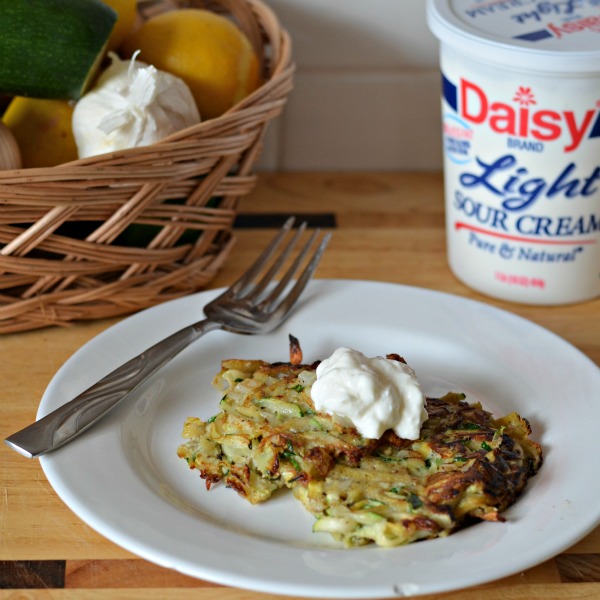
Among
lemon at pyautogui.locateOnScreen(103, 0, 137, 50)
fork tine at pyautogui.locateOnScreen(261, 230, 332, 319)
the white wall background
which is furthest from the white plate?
the white wall background

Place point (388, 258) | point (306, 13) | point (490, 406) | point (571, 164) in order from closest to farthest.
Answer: point (490, 406), point (571, 164), point (388, 258), point (306, 13)

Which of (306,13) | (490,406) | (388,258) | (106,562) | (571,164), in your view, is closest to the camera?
(106,562)

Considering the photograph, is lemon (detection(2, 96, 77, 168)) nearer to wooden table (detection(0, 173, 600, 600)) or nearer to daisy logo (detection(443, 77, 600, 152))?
wooden table (detection(0, 173, 600, 600))

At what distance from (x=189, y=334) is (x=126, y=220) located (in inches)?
6.1

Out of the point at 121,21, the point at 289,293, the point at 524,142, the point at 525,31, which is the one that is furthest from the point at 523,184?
the point at 121,21

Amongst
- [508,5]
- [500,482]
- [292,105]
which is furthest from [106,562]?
[292,105]

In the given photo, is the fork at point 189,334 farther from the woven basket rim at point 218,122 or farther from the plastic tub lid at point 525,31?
the plastic tub lid at point 525,31

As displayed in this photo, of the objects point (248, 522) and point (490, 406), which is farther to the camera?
point (490, 406)

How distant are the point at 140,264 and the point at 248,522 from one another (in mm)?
415

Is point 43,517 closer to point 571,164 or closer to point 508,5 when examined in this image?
point 571,164

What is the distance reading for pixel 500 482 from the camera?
867 mm

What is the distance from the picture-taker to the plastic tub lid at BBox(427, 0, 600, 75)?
1096mm

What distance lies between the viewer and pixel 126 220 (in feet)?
3.66

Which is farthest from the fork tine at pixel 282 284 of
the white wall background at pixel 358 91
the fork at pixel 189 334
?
the white wall background at pixel 358 91
